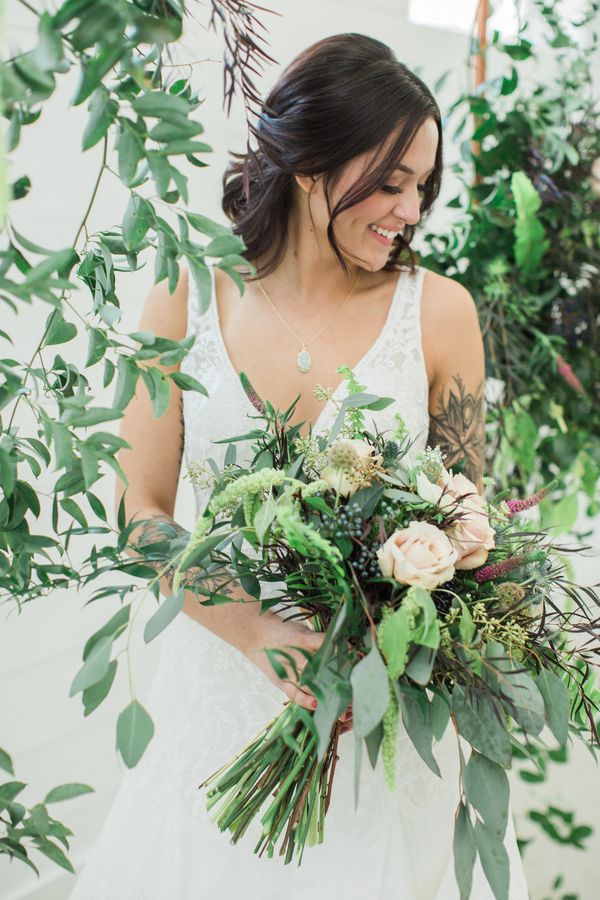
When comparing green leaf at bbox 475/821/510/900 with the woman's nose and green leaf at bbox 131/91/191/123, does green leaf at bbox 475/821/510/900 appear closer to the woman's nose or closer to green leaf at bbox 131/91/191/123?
green leaf at bbox 131/91/191/123

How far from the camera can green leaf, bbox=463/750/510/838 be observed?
0.79m

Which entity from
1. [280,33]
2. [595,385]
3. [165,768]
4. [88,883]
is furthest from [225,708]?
[280,33]

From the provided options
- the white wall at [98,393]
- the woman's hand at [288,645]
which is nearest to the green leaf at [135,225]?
the woman's hand at [288,645]

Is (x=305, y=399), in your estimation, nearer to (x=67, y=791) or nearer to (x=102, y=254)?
(x=102, y=254)

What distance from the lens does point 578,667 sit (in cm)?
93

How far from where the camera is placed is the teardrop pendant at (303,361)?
1365 millimetres

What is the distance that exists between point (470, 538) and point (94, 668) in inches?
16.3

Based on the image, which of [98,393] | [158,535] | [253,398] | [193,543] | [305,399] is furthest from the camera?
[98,393]

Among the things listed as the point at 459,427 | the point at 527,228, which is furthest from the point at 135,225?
the point at 527,228

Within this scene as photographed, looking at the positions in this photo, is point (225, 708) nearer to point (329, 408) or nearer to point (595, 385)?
point (329, 408)

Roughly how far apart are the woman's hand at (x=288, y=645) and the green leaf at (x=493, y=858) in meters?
0.21

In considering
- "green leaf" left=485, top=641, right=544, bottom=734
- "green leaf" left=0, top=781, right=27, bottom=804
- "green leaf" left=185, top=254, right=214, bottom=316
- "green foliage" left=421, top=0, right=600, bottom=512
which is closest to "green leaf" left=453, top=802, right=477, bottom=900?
"green leaf" left=485, top=641, right=544, bottom=734

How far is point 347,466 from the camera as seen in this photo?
33.0 inches

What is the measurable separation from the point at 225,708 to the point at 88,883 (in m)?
0.31
